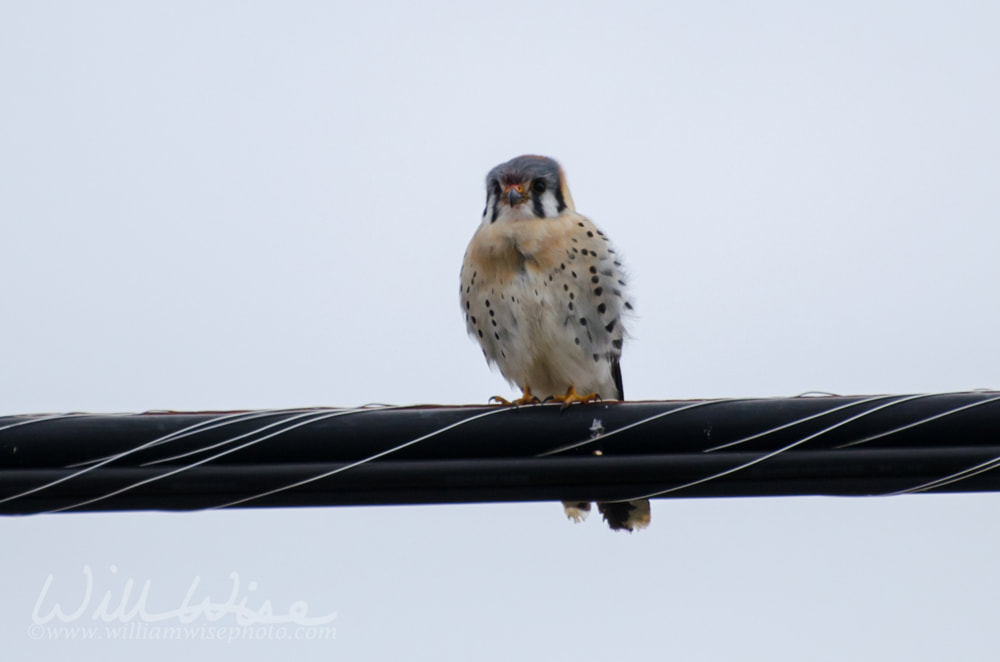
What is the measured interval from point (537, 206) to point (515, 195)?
0.15m

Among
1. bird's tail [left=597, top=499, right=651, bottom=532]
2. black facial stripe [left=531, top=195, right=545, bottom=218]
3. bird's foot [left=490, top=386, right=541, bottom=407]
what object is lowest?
bird's tail [left=597, top=499, right=651, bottom=532]

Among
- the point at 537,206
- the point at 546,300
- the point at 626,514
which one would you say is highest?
the point at 537,206

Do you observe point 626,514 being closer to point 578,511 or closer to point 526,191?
point 578,511

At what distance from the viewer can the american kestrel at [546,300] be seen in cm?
714

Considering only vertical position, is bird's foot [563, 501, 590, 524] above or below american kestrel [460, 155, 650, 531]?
below

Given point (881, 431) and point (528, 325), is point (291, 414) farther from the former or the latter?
point (528, 325)

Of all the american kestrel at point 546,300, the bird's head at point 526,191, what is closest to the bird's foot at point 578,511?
the american kestrel at point 546,300

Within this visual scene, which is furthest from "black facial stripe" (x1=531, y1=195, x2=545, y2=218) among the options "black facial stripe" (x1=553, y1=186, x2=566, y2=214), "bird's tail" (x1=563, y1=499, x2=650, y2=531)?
"bird's tail" (x1=563, y1=499, x2=650, y2=531)

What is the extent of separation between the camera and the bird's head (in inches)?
300

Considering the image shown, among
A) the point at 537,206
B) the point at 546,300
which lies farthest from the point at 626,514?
the point at 537,206

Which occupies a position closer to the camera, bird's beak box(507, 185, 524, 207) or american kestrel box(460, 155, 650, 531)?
american kestrel box(460, 155, 650, 531)

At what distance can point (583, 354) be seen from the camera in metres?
7.25

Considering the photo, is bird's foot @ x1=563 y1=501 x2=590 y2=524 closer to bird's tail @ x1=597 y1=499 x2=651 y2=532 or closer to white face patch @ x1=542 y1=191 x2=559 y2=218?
bird's tail @ x1=597 y1=499 x2=651 y2=532

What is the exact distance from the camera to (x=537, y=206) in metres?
7.68
